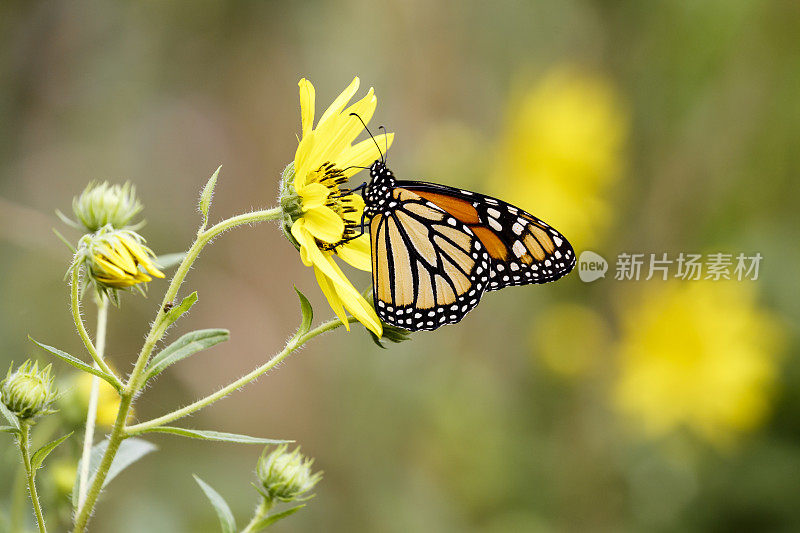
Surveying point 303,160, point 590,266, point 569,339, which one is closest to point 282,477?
point 303,160

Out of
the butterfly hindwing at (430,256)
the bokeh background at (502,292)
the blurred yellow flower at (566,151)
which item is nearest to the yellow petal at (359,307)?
the butterfly hindwing at (430,256)

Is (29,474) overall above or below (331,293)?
below

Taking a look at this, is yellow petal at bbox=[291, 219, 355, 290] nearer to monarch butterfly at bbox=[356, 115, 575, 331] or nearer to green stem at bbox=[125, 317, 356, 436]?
green stem at bbox=[125, 317, 356, 436]

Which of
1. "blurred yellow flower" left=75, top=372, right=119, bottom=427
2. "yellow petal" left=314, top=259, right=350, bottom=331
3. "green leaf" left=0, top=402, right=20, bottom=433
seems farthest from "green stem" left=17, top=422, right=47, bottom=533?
"yellow petal" left=314, top=259, right=350, bottom=331

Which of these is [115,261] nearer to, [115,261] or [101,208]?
[115,261]

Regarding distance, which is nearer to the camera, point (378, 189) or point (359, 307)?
point (359, 307)

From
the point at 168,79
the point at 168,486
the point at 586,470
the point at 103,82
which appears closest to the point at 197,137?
the point at 168,79
